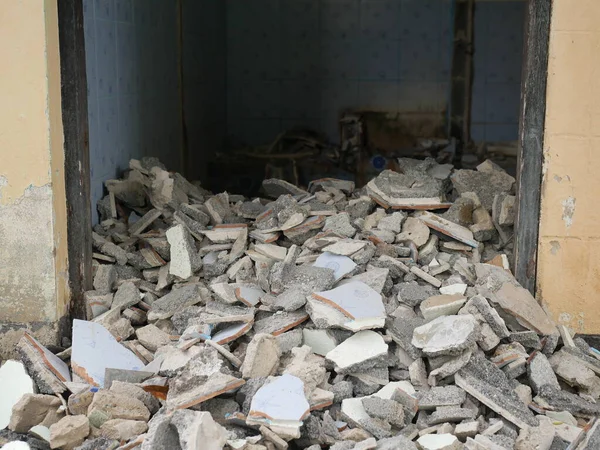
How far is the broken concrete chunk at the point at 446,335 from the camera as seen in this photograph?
3932mm

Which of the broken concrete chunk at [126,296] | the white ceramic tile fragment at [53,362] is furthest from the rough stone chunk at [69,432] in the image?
the broken concrete chunk at [126,296]

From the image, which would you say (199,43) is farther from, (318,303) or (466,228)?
(318,303)

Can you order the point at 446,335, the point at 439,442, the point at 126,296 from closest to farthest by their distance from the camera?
1. the point at 439,442
2. the point at 446,335
3. the point at 126,296

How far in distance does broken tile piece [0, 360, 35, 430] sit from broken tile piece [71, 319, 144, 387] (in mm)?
246

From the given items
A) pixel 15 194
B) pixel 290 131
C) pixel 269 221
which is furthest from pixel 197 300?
pixel 290 131

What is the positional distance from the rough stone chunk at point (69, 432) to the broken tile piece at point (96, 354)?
0.47 metres

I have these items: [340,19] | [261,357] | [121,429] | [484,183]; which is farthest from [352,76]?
[121,429]

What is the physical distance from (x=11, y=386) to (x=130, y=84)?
287 cm

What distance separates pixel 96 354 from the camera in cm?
423

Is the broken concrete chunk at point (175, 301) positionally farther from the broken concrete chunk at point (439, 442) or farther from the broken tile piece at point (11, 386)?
the broken concrete chunk at point (439, 442)

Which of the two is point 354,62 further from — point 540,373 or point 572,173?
point 540,373

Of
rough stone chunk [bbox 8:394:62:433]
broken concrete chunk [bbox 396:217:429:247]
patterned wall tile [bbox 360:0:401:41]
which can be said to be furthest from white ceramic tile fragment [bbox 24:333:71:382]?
patterned wall tile [bbox 360:0:401:41]

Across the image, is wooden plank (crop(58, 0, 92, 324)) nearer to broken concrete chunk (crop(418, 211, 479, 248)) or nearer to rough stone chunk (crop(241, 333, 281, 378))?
rough stone chunk (crop(241, 333, 281, 378))

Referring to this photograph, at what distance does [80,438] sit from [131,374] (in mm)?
482
